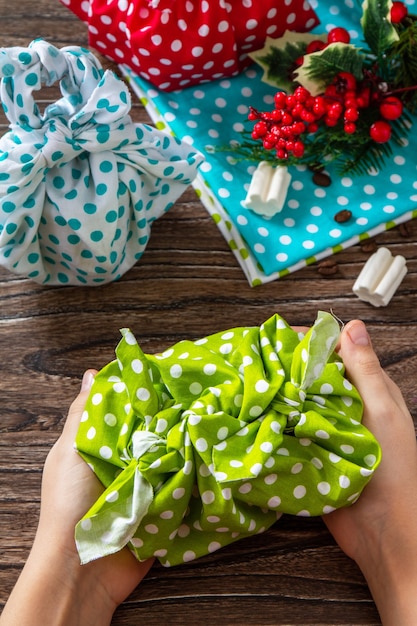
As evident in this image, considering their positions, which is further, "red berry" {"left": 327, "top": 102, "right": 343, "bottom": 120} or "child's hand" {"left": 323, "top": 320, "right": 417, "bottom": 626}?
"red berry" {"left": 327, "top": 102, "right": 343, "bottom": 120}

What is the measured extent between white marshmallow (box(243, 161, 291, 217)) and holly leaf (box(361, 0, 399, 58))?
205mm

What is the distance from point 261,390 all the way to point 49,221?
32 centimetres

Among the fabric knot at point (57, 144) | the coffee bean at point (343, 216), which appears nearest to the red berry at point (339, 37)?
the coffee bean at point (343, 216)

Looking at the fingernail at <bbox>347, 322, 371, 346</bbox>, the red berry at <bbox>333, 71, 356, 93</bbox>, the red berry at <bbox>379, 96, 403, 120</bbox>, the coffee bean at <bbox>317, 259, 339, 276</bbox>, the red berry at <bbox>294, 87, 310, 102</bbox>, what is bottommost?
the coffee bean at <bbox>317, 259, 339, 276</bbox>

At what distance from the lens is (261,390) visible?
699 millimetres

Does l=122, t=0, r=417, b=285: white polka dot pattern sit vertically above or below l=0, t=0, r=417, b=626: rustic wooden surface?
above

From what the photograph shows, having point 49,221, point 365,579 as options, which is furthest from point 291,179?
point 365,579

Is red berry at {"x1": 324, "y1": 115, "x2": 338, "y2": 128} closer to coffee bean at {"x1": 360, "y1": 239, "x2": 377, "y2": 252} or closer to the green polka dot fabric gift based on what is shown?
coffee bean at {"x1": 360, "y1": 239, "x2": 377, "y2": 252}

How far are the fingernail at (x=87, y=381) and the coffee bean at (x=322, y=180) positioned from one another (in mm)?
411

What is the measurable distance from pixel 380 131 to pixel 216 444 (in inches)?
20.1

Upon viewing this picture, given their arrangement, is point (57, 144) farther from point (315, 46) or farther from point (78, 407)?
point (315, 46)

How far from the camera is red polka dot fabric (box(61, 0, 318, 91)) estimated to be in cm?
97

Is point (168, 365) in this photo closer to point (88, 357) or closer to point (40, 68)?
point (88, 357)

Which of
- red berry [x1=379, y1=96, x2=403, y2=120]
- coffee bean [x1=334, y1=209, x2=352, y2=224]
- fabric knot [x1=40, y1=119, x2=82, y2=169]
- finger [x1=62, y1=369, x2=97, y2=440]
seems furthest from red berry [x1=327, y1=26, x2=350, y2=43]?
finger [x1=62, y1=369, x2=97, y2=440]
